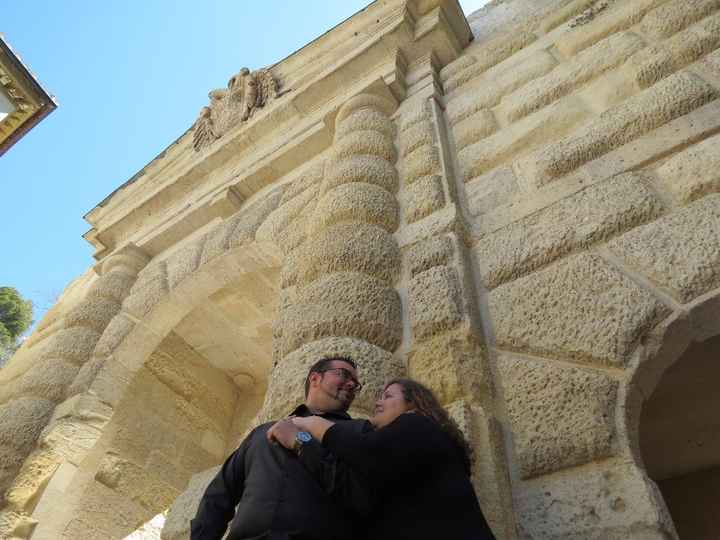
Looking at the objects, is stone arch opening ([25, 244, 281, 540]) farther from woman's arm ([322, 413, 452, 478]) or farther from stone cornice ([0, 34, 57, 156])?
stone cornice ([0, 34, 57, 156])

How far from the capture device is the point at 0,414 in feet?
14.0

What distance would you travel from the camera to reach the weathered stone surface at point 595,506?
4.91 ft

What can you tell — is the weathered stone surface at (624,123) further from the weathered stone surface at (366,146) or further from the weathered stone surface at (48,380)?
the weathered stone surface at (48,380)

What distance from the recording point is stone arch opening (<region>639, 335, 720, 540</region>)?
3064mm

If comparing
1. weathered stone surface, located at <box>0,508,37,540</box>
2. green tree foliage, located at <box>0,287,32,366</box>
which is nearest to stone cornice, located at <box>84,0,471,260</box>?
weathered stone surface, located at <box>0,508,37,540</box>

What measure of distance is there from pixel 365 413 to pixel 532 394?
1.99 ft

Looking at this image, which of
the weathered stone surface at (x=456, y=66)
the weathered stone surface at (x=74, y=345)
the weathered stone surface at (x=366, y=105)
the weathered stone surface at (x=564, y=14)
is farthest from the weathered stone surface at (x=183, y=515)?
the weathered stone surface at (x=564, y=14)

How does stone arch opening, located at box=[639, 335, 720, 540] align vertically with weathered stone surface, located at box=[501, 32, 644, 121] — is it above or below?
below

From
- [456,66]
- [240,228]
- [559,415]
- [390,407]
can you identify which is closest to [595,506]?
[559,415]

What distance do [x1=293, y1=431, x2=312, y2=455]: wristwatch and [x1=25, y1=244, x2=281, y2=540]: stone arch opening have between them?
299 cm

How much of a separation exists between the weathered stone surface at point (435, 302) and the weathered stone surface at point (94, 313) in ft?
11.8

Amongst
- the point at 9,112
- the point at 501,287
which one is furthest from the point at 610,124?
the point at 9,112

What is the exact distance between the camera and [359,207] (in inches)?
122

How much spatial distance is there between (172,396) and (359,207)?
3.12m
